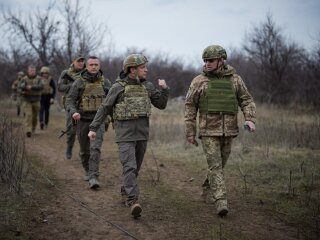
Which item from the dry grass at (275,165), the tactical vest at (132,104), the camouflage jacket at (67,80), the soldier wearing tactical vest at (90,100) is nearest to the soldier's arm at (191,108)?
the tactical vest at (132,104)

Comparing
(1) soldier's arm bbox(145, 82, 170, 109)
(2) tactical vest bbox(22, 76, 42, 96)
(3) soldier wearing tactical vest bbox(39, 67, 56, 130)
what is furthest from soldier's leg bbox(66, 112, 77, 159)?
(3) soldier wearing tactical vest bbox(39, 67, 56, 130)

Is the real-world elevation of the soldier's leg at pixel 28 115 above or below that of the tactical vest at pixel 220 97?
below

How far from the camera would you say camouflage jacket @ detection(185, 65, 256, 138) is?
19.7 ft

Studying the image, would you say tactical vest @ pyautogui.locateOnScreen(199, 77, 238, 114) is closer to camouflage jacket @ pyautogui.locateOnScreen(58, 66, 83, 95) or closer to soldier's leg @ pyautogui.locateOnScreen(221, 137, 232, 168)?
soldier's leg @ pyautogui.locateOnScreen(221, 137, 232, 168)

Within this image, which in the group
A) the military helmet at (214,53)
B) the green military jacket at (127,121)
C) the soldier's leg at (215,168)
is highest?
the military helmet at (214,53)

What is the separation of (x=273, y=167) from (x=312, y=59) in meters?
15.4

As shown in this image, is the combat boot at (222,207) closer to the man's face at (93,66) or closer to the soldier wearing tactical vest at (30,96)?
the man's face at (93,66)

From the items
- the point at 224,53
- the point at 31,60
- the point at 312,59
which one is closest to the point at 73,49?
the point at 31,60

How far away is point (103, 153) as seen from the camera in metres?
11.3

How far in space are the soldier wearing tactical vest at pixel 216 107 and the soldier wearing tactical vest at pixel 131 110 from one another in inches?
19.3

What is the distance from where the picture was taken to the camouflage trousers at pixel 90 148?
760cm

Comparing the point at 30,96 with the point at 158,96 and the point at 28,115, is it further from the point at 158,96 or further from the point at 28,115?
the point at 158,96

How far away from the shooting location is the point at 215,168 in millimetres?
5934

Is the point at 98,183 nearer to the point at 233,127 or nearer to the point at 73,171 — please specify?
the point at 73,171
